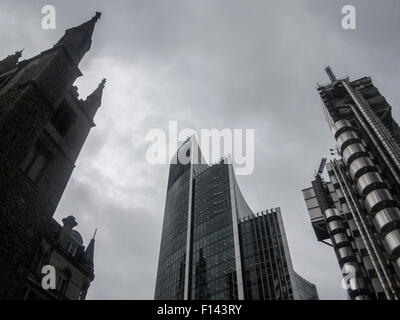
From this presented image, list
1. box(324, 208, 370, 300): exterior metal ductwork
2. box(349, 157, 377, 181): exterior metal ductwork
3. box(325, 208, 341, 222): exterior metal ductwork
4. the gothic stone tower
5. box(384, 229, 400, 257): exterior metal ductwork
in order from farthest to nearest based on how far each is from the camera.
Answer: box(325, 208, 341, 222): exterior metal ductwork → box(324, 208, 370, 300): exterior metal ductwork → box(349, 157, 377, 181): exterior metal ductwork → box(384, 229, 400, 257): exterior metal ductwork → the gothic stone tower

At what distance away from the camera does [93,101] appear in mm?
24062

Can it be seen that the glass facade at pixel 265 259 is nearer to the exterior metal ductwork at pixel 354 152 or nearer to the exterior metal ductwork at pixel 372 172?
the exterior metal ductwork at pixel 372 172

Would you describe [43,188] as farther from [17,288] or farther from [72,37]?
[72,37]

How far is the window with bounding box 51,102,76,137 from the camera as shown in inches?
766

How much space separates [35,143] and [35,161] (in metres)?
1.11

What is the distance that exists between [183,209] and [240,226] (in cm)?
2774

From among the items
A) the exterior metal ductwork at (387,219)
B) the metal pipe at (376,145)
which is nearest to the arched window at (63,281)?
the exterior metal ductwork at (387,219)

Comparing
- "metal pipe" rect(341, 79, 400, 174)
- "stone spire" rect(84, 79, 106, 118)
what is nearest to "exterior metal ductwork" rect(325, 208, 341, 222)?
"metal pipe" rect(341, 79, 400, 174)

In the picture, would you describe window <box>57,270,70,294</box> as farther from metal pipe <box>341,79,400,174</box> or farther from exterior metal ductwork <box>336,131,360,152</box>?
exterior metal ductwork <box>336,131,360,152</box>

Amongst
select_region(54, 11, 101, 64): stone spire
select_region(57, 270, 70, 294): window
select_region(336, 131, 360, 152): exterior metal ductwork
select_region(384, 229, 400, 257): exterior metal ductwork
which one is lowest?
select_region(57, 270, 70, 294): window

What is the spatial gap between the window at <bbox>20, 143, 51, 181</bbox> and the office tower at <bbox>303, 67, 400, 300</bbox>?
127 ft

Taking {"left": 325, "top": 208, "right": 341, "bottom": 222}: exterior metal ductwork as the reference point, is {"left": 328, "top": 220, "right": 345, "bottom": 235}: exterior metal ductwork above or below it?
below

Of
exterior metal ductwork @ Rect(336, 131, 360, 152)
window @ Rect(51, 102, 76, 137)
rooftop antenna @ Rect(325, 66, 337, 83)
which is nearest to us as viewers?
window @ Rect(51, 102, 76, 137)
